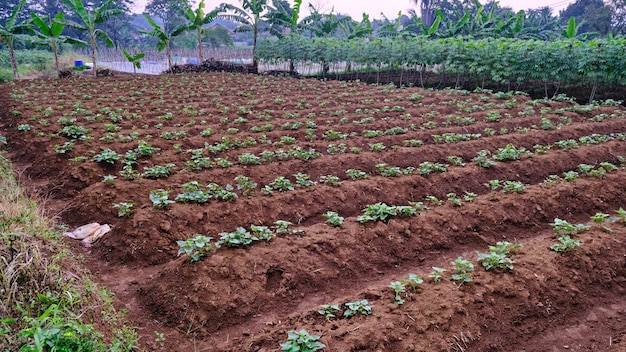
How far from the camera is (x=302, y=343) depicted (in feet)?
11.5

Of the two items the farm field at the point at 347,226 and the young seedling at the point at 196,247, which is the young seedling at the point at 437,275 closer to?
the farm field at the point at 347,226

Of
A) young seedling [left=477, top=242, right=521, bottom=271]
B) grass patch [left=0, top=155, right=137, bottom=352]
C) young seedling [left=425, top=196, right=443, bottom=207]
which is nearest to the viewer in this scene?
grass patch [left=0, top=155, right=137, bottom=352]

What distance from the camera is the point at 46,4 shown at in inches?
1767

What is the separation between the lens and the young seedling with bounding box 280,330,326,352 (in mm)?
3441

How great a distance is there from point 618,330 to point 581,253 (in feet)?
3.47

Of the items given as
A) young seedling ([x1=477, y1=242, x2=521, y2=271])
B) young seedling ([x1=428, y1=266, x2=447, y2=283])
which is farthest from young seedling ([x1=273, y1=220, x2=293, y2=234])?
young seedling ([x1=477, y1=242, x2=521, y2=271])

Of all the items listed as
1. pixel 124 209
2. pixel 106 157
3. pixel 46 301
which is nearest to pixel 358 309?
pixel 46 301

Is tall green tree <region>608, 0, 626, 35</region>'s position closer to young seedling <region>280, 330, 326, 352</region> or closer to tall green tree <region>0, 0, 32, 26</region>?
young seedling <region>280, 330, 326, 352</region>

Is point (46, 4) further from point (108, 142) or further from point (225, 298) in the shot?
point (225, 298)

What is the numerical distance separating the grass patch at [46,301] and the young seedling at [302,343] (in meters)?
1.44

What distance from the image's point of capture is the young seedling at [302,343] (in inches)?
135

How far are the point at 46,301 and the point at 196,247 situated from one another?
1592 mm

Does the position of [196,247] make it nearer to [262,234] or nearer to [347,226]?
[262,234]

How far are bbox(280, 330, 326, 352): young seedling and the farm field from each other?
17 centimetres
